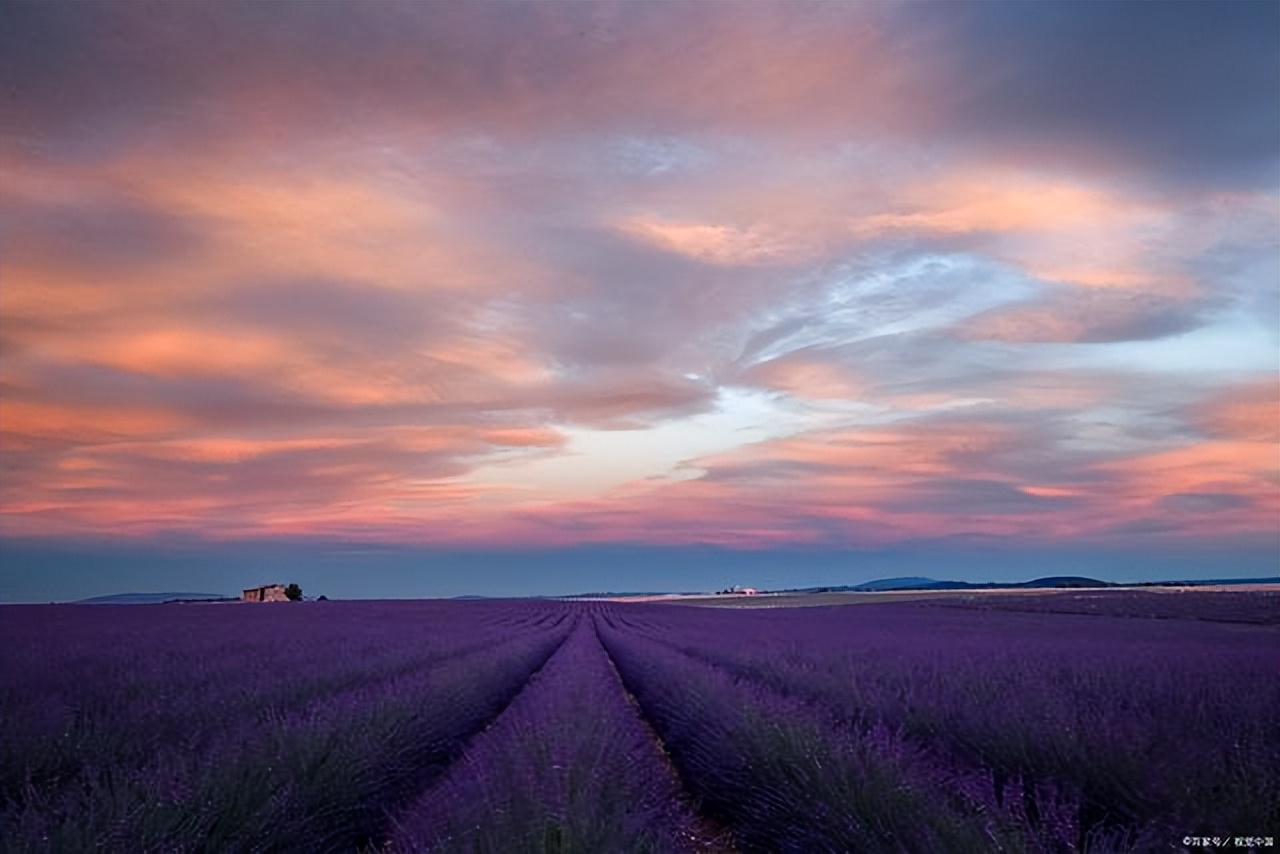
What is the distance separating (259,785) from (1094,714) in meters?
4.71

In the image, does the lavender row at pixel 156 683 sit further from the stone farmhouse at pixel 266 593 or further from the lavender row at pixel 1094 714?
the stone farmhouse at pixel 266 593

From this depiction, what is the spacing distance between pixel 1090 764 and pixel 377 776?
3.76 m

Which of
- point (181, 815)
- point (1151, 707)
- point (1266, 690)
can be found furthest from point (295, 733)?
point (1266, 690)

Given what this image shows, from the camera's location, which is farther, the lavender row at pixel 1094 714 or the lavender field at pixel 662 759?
the lavender row at pixel 1094 714

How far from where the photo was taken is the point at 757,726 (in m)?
5.42

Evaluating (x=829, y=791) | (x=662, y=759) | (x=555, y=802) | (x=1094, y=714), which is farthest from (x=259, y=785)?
(x=1094, y=714)

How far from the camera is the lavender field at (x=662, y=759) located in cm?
320

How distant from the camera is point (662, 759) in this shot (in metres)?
7.84

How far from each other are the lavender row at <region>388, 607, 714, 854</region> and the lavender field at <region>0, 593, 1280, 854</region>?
0.06ft

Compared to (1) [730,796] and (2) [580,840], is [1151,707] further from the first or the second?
(2) [580,840]

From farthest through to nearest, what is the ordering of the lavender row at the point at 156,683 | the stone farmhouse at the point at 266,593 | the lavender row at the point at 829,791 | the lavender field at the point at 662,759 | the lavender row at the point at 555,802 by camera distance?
the stone farmhouse at the point at 266,593
the lavender row at the point at 156,683
the lavender field at the point at 662,759
the lavender row at the point at 829,791
the lavender row at the point at 555,802

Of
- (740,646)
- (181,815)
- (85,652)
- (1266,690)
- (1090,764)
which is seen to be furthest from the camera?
(740,646)

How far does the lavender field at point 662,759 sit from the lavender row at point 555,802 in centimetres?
2

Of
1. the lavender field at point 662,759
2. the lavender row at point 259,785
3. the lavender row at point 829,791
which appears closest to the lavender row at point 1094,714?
the lavender field at point 662,759
